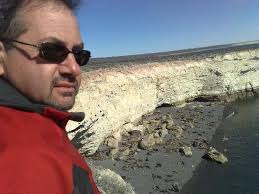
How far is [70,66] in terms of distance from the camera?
277 centimetres

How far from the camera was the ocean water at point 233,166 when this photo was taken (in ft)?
84.1

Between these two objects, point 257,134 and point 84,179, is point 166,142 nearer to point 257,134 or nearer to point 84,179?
point 257,134

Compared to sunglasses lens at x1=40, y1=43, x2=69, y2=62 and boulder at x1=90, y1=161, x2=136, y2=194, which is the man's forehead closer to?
sunglasses lens at x1=40, y1=43, x2=69, y2=62

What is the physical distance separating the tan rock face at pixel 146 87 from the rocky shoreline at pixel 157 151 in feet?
4.31

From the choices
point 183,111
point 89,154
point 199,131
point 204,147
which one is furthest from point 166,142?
point 183,111

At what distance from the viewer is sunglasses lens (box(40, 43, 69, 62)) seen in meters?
2.51

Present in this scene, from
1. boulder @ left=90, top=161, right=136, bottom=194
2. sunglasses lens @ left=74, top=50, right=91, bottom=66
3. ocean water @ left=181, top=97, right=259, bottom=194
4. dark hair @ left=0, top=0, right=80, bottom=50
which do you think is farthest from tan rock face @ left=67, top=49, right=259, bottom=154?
dark hair @ left=0, top=0, right=80, bottom=50

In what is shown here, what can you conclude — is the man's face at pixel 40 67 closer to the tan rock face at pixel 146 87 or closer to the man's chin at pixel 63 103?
the man's chin at pixel 63 103

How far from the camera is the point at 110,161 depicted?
28.5m

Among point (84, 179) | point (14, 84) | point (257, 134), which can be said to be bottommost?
point (257, 134)

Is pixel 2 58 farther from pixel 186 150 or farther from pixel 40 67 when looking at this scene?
pixel 186 150

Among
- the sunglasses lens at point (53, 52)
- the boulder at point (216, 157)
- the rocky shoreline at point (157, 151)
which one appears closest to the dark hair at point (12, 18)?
the sunglasses lens at point (53, 52)

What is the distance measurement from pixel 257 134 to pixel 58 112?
38551mm

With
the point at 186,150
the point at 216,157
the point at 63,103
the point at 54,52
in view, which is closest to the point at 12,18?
the point at 54,52
